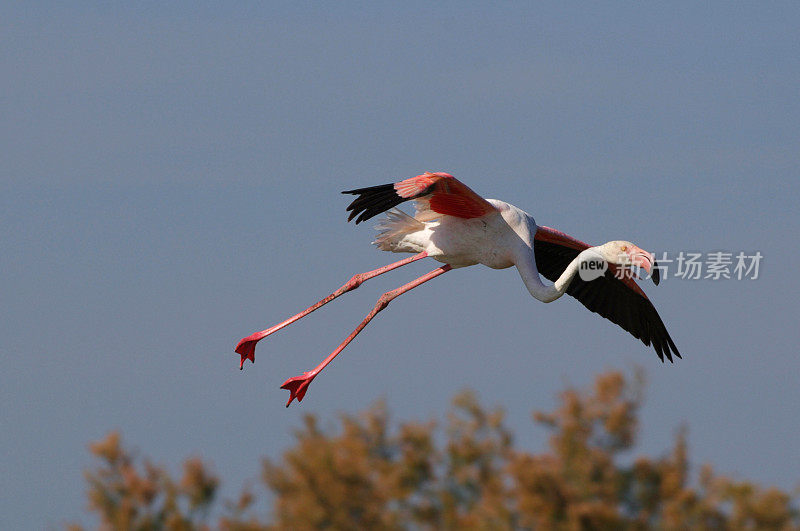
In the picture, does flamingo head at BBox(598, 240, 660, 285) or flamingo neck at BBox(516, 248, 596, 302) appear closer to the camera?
flamingo head at BBox(598, 240, 660, 285)

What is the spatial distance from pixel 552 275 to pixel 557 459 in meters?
2.72

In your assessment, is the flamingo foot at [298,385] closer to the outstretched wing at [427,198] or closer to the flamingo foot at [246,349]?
the flamingo foot at [246,349]

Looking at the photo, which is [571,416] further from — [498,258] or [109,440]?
[109,440]

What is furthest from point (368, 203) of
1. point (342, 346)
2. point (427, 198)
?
point (342, 346)

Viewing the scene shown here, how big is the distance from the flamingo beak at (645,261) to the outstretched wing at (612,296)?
7.49ft

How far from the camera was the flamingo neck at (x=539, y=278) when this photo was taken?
38.3ft

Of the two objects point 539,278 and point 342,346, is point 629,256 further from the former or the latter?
point 342,346

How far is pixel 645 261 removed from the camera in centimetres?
1126

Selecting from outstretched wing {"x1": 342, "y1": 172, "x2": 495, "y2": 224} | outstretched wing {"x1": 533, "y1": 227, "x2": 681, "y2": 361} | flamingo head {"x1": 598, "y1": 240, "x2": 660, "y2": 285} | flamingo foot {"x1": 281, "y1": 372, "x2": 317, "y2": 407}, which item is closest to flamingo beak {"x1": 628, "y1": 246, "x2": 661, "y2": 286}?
flamingo head {"x1": 598, "y1": 240, "x2": 660, "y2": 285}

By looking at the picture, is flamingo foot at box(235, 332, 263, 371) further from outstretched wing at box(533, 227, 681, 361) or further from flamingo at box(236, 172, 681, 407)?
outstretched wing at box(533, 227, 681, 361)

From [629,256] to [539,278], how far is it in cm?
114

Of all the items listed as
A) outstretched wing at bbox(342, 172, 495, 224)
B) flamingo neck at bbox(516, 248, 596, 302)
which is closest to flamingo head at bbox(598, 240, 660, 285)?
flamingo neck at bbox(516, 248, 596, 302)

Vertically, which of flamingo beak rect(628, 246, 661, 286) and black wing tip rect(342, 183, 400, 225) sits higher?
black wing tip rect(342, 183, 400, 225)

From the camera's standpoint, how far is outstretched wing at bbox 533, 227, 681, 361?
46.5ft
